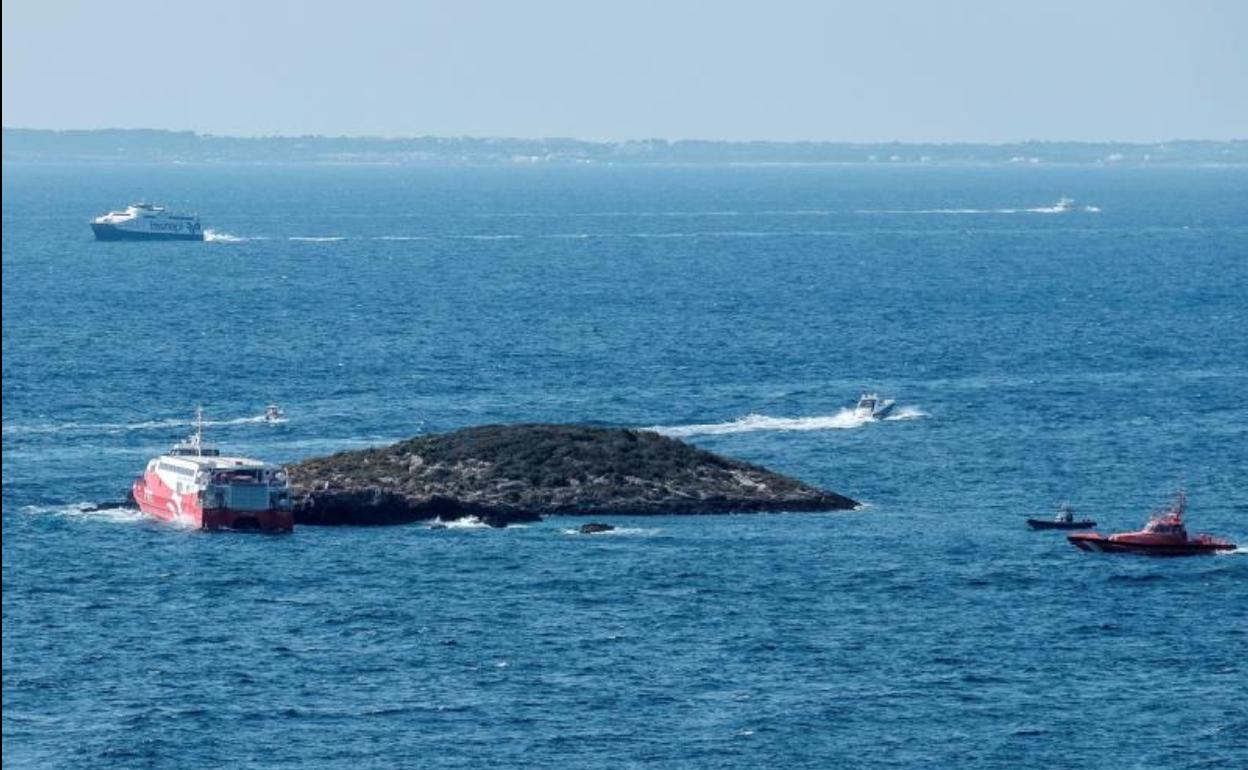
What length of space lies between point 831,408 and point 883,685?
62.5 meters

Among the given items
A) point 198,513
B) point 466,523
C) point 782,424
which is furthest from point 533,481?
point 782,424

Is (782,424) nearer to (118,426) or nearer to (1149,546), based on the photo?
(118,426)

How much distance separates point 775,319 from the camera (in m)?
194

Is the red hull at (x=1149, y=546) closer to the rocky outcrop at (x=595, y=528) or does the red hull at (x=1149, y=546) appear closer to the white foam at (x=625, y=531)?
the white foam at (x=625, y=531)

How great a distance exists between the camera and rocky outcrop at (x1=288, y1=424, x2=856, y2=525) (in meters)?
104

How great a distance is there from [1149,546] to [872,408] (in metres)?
38.2

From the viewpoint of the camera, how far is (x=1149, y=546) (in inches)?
3814

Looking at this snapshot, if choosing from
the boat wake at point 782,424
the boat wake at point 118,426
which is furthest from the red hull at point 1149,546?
the boat wake at point 118,426

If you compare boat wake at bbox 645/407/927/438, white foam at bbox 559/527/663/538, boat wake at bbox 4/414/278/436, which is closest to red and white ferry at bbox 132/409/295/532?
white foam at bbox 559/527/663/538

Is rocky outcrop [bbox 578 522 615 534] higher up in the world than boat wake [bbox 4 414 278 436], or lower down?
higher up

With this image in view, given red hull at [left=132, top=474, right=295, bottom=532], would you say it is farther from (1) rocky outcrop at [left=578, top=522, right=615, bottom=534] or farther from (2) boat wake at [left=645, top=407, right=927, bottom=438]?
(2) boat wake at [left=645, top=407, right=927, bottom=438]

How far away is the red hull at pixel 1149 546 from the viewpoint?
9662 cm

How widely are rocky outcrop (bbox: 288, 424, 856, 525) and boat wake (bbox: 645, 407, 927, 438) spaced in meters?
16.0

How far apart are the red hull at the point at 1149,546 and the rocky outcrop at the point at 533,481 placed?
470 inches
